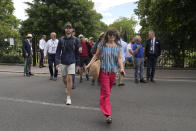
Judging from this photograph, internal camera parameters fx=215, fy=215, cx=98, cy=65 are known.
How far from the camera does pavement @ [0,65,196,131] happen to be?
153 inches

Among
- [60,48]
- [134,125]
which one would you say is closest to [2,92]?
[60,48]

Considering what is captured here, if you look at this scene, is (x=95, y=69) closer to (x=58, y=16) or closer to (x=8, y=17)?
(x=58, y=16)

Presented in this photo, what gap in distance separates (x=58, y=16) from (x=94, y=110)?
108 ft

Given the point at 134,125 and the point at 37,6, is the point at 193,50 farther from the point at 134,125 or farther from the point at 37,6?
the point at 37,6

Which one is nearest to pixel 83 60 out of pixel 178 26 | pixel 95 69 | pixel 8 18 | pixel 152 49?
pixel 152 49

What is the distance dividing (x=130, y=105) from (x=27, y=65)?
22.1 feet

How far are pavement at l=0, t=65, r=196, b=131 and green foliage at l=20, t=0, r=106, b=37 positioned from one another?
29.5m

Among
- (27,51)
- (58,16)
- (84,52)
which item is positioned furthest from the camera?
(58,16)

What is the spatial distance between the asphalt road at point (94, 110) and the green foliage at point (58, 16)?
1161 inches

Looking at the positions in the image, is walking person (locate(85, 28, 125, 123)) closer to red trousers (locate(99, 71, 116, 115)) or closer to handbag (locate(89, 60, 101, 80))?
red trousers (locate(99, 71, 116, 115))

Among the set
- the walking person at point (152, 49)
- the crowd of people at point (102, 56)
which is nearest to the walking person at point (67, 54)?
the crowd of people at point (102, 56)

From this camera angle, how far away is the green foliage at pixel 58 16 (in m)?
35.2

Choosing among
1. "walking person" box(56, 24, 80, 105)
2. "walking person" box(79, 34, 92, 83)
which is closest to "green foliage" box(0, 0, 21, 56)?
"walking person" box(79, 34, 92, 83)

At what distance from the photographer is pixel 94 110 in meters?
4.86
